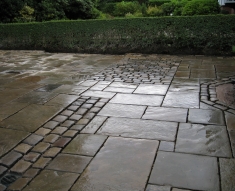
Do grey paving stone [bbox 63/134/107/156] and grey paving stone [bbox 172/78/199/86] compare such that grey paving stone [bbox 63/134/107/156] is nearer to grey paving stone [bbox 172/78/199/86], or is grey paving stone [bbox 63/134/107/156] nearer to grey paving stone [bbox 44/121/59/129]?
grey paving stone [bbox 44/121/59/129]

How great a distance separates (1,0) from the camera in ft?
39.2

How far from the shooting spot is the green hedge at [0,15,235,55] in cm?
799

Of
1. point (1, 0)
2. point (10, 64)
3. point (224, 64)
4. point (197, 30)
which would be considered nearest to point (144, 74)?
point (224, 64)

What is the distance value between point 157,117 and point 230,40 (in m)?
5.62

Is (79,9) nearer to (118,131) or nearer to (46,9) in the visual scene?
(46,9)

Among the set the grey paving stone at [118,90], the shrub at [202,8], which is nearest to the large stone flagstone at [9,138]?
the grey paving stone at [118,90]

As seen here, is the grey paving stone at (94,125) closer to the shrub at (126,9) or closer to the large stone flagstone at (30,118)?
the large stone flagstone at (30,118)

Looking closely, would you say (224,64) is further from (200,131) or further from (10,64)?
(10,64)

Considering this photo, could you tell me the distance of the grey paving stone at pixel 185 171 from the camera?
206 cm

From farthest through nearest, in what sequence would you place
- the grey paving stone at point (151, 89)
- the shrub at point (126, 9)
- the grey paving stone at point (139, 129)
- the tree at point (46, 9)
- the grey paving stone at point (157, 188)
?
the shrub at point (126, 9) < the tree at point (46, 9) < the grey paving stone at point (151, 89) < the grey paving stone at point (139, 129) < the grey paving stone at point (157, 188)

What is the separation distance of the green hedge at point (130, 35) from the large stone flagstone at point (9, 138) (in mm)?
6459

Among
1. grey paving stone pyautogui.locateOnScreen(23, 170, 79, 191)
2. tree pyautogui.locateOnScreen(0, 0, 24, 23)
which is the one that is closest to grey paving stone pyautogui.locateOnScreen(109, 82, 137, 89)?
grey paving stone pyautogui.locateOnScreen(23, 170, 79, 191)

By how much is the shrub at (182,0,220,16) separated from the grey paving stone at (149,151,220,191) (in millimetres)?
10078

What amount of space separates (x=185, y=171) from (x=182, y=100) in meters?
1.93
